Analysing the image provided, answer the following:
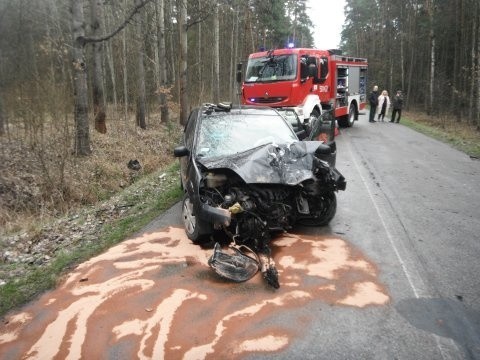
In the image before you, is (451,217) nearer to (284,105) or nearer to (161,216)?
(161,216)

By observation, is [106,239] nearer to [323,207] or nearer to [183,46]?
[323,207]

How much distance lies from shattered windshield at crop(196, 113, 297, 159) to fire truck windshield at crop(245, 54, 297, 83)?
20.0 ft

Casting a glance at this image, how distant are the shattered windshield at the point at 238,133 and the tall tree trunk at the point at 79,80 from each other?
5.91 metres

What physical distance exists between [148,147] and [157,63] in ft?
21.5

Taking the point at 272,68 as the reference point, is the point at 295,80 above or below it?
below

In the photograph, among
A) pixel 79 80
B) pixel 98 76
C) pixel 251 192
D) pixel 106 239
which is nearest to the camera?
pixel 251 192

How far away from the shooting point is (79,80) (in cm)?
1135

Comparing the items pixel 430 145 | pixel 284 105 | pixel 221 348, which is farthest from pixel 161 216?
pixel 430 145

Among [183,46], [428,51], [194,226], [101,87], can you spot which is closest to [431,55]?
[428,51]

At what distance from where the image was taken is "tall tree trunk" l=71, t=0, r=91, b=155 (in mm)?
11055

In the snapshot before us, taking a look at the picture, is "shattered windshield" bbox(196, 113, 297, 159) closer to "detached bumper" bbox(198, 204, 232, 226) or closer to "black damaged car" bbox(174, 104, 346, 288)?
"black damaged car" bbox(174, 104, 346, 288)

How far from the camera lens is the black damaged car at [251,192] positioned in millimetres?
5109

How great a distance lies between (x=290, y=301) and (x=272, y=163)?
6.78ft

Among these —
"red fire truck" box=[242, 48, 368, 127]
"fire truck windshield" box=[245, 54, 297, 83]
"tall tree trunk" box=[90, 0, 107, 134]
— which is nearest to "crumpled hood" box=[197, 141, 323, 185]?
"red fire truck" box=[242, 48, 368, 127]
